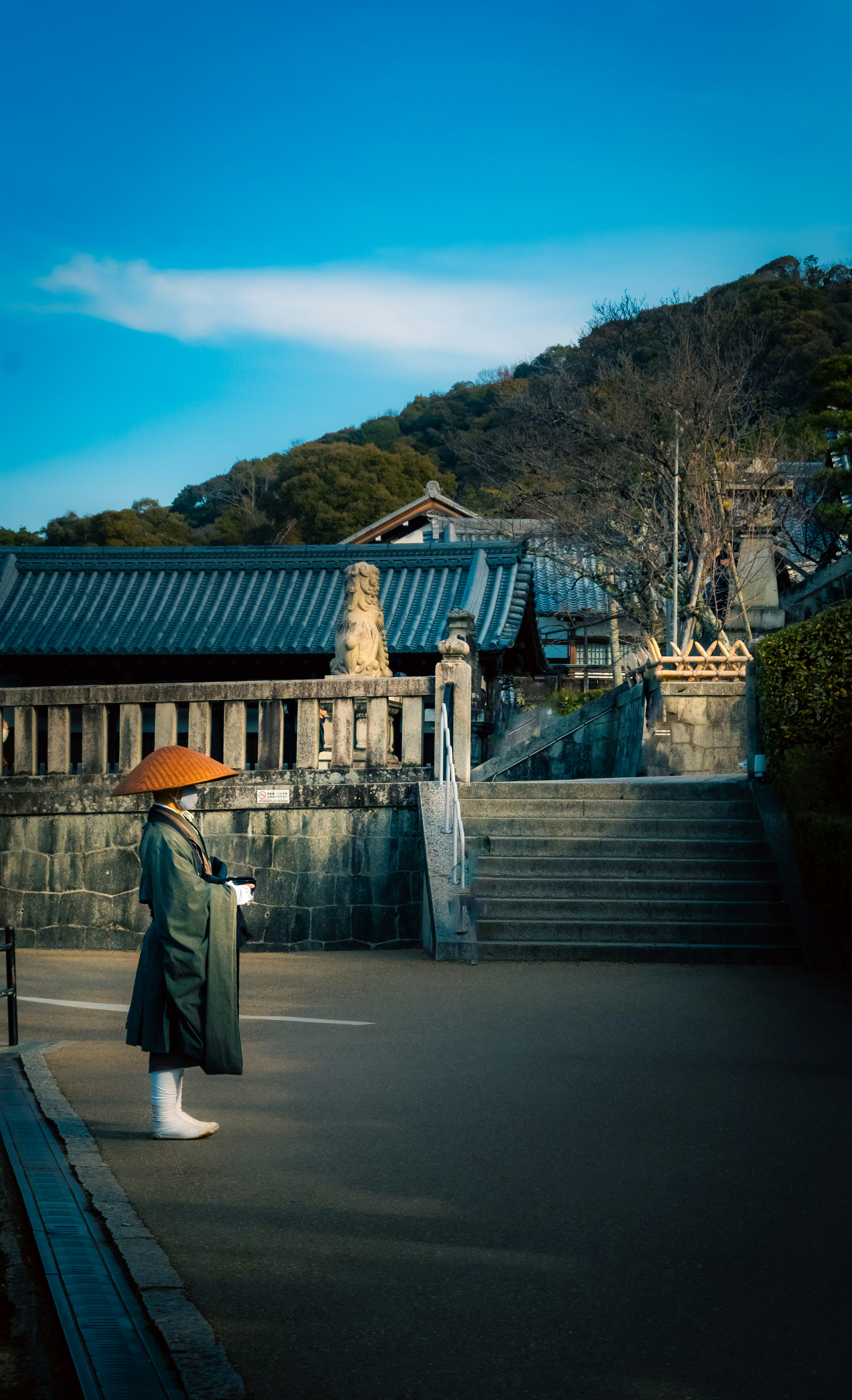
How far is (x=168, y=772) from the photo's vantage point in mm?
4758

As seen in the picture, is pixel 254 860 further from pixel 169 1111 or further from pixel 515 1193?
pixel 515 1193

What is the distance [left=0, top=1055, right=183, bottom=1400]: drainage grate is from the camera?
2.55 meters

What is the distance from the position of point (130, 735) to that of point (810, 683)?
670 cm

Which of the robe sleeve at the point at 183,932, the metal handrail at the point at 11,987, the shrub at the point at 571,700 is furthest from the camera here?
the shrub at the point at 571,700

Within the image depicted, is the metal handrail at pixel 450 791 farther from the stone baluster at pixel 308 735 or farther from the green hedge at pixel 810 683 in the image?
the green hedge at pixel 810 683

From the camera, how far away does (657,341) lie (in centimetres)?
2898

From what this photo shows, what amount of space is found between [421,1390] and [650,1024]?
4233mm

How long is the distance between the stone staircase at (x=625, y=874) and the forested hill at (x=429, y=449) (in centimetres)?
1651

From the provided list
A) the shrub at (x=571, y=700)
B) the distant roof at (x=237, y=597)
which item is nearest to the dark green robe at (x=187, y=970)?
the distant roof at (x=237, y=597)

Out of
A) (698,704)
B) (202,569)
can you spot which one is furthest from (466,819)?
(202,569)

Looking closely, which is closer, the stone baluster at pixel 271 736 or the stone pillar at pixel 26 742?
the stone baluster at pixel 271 736

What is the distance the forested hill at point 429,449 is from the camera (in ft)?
103

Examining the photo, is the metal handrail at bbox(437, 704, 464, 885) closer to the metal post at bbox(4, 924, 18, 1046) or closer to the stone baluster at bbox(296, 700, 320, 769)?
the stone baluster at bbox(296, 700, 320, 769)

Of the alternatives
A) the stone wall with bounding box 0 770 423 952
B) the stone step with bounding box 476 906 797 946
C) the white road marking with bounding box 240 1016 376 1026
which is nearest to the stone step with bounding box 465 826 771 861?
the stone wall with bounding box 0 770 423 952
